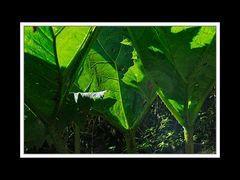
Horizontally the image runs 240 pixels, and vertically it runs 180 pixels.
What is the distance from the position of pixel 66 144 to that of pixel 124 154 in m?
0.29

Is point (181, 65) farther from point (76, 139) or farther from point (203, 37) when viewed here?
point (76, 139)

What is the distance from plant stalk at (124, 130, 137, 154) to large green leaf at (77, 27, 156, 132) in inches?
1.1

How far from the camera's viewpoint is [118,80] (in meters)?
3.81

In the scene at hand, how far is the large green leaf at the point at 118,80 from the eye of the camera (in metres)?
3.75

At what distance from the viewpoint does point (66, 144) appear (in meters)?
3.69

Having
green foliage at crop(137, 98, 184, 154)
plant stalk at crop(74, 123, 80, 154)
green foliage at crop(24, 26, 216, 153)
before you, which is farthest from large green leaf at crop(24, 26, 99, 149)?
green foliage at crop(137, 98, 184, 154)

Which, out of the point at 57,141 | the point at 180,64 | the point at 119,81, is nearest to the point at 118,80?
the point at 119,81

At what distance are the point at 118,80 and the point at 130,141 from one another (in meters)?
0.32

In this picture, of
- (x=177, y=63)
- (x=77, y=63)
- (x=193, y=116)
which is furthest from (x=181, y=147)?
(x=77, y=63)

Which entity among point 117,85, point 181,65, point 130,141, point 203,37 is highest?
point 203,37

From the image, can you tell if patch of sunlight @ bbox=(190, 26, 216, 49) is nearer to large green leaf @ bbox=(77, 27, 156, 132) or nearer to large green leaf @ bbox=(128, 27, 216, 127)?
large green leaf @ bbox=(128, 27, 216, 127)

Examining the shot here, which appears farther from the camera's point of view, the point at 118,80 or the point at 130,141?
the point at 118,80

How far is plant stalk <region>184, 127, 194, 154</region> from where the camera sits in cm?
369

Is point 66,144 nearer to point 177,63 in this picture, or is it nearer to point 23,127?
point 23,127
